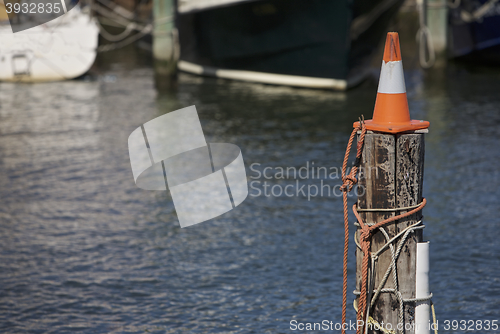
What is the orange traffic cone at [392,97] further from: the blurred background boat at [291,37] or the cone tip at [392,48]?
the blurred background boat at [291,37]

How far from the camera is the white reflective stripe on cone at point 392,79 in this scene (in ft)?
12.0

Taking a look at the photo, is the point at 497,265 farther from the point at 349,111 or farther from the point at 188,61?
the point at 188,61

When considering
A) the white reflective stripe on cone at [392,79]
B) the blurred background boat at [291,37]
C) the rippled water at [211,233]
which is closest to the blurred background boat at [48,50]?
the blurred background boat at [291,37]

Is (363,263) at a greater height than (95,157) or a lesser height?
greater

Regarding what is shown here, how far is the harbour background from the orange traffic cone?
2.34m

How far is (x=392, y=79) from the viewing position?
3.69 metres

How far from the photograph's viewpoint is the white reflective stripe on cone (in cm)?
366

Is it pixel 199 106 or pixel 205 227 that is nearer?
pixel 205 227

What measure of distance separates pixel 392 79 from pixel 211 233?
13.3 feet

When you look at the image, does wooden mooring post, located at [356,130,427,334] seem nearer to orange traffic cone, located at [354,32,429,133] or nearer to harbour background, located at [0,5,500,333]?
orange traffic cone, located at [354,32,429,133]

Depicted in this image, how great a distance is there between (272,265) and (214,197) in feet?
7.19

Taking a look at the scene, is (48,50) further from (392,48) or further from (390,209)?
(390,209)

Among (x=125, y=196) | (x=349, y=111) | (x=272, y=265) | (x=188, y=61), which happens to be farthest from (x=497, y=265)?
(x=188, y=61)

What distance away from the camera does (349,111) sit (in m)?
13.5
